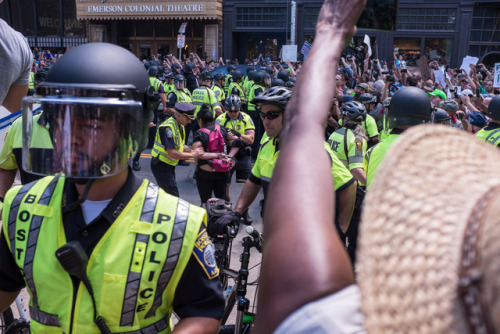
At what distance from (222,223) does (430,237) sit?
2866mm

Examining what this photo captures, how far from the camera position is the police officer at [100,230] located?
1.57m

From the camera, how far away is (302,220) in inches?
29.7

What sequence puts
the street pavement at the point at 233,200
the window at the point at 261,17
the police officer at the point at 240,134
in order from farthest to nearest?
1. the window at the point at 261,17
2. the police officer at the point at 240,134
3. the street pavement at the point at 233,200

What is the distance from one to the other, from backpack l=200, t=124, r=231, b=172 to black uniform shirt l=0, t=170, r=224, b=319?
4.69 metres

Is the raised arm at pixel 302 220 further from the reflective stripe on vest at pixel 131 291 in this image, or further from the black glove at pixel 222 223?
the black glove at pixel 222 223

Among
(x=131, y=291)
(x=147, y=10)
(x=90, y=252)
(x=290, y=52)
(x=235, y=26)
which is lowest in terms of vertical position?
(x=131, y=291)

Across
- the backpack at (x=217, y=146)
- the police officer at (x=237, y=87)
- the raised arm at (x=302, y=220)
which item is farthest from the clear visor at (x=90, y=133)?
the police officer at (x=237, y=87)

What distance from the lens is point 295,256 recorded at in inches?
29.0

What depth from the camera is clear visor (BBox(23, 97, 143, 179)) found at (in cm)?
158

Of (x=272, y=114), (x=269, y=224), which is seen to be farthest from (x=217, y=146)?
(x=269, y=224)

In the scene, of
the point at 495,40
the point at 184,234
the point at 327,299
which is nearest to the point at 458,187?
the point at 327,299

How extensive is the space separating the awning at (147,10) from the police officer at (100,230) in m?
27.5

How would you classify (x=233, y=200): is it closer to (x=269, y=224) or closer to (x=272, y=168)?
(x=272, y=168)

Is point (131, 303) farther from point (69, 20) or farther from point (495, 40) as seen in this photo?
Result: point (69, 20)
